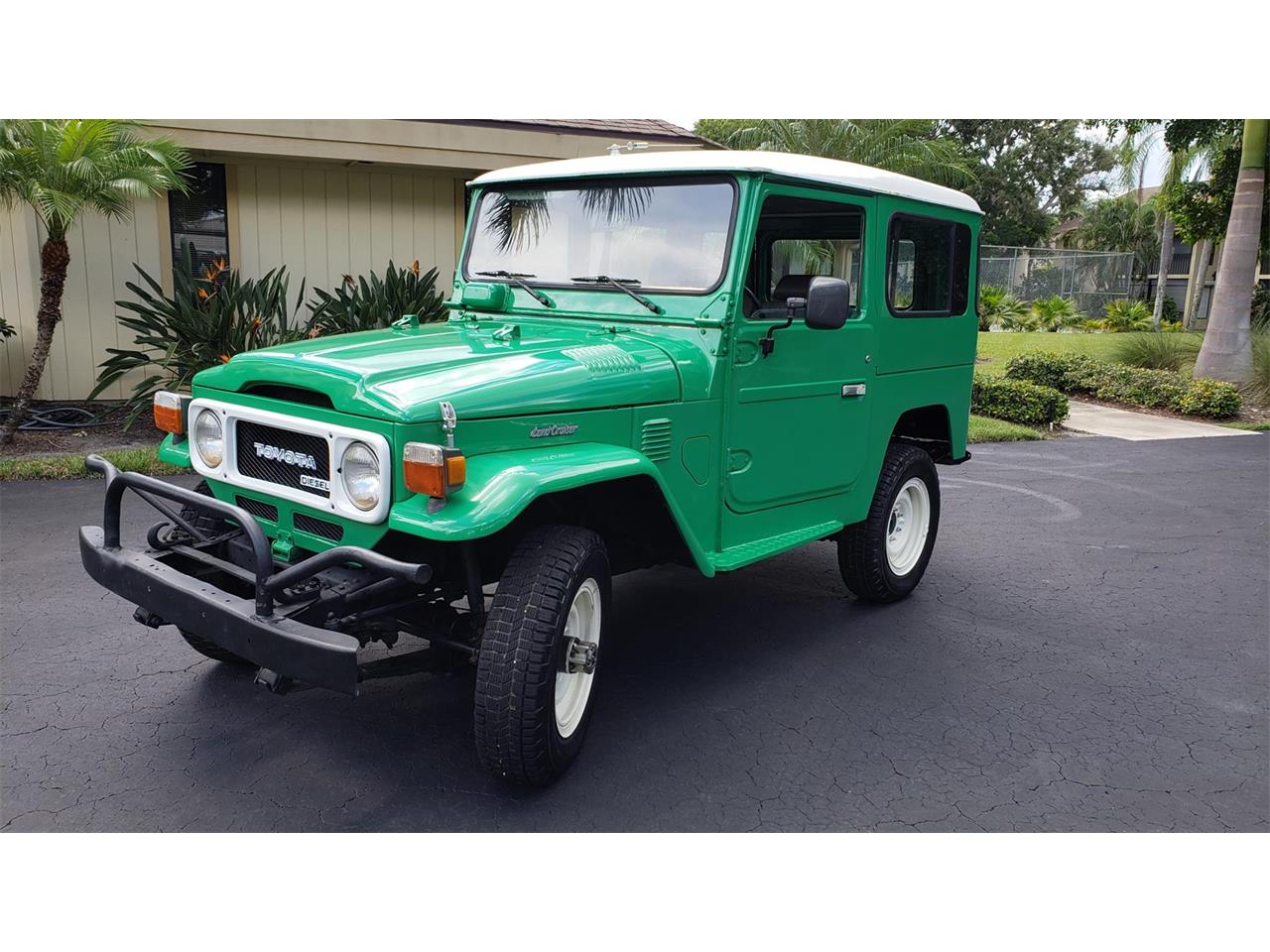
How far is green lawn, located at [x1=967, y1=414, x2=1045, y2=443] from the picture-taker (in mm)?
11250

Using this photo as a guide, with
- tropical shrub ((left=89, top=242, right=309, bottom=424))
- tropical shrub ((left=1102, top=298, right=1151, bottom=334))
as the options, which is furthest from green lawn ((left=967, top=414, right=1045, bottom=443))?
tropical shrub ((left=1102, top=298, right=1151, bottom=334))

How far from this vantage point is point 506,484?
3.09 m

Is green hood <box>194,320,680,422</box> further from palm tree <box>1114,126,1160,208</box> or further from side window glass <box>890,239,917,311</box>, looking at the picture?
palm tree <box>1114,126,1160,208</box>

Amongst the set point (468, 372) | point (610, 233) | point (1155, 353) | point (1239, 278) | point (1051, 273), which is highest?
point (1051, 273)

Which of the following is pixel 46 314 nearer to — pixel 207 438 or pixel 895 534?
pixel 207 438

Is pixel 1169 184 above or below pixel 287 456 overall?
above

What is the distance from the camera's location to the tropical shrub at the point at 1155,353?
16562 millimetres

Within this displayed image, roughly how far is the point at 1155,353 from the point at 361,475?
16842 millimetres

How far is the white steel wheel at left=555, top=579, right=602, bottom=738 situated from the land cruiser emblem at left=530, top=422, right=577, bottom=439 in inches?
21.5

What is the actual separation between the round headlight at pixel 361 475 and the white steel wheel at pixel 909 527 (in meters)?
3.37

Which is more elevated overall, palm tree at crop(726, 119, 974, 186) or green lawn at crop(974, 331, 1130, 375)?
palm tree at crop(726, 119, 974, 186)

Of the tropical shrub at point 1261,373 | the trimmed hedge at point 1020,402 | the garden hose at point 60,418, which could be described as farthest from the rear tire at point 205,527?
the tropical shrub at point 1261,373

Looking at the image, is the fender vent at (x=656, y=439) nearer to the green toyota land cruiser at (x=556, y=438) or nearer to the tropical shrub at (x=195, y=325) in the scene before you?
the green toyota land cruiser at (x=556, y=438)

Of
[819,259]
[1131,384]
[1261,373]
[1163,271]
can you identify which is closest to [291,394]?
[819,259]
